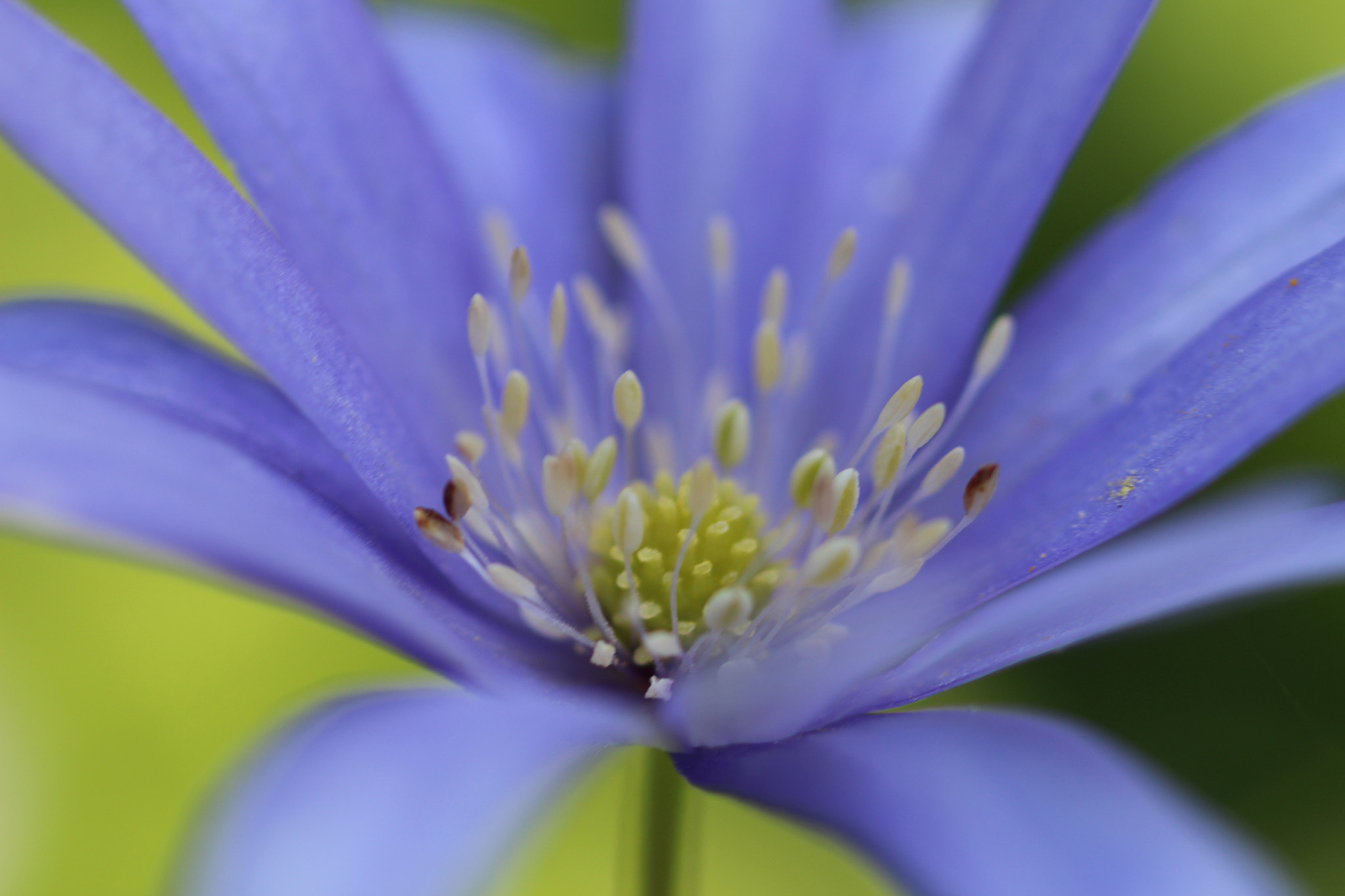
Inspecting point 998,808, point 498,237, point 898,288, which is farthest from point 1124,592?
point 498,237

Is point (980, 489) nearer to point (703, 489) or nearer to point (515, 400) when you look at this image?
point (703, 489)

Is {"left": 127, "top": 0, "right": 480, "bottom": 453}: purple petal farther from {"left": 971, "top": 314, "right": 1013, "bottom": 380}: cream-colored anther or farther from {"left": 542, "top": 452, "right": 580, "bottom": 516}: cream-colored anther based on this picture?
{"left": 971, "top": 314, "right": 1013, "bottom": 380}: cream-colored anther

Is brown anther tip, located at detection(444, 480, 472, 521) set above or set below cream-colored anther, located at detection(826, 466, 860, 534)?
below

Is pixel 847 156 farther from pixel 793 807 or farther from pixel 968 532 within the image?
pixel 793 807

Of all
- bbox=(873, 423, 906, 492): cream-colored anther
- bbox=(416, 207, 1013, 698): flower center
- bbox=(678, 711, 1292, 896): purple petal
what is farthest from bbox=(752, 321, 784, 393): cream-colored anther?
bbox=(678, 711, 1292, 896): purple petal

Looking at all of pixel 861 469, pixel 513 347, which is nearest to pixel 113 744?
pixel 513 347

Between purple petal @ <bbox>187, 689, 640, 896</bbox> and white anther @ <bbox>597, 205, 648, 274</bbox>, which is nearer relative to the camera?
purple petal @ <bbox>187, 689, 640, 896</bbox>
